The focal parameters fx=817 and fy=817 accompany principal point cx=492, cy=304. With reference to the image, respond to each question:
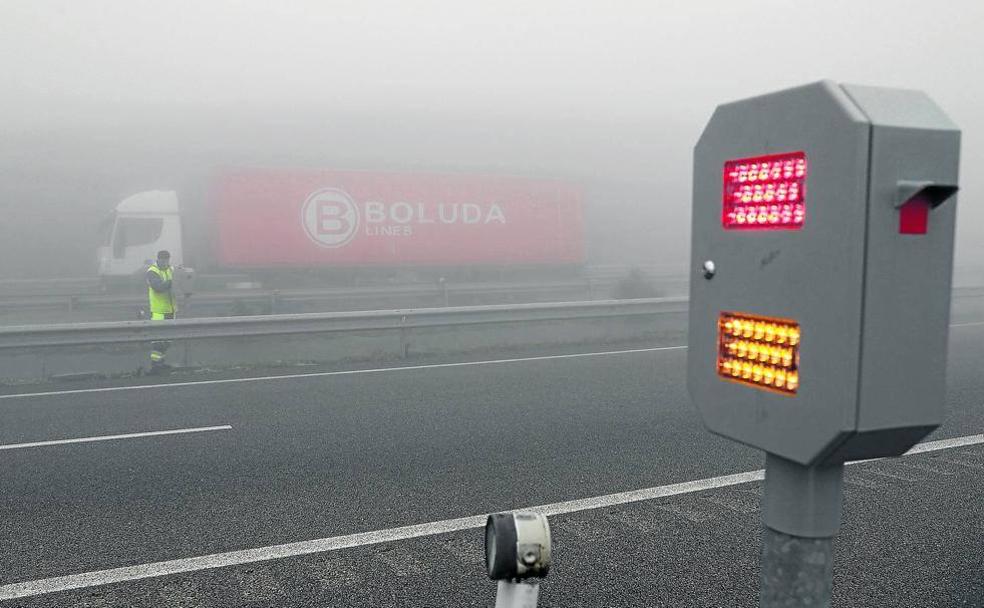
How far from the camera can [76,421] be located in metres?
7.48

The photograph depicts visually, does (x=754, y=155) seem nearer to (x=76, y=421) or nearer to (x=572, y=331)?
(x=76, y=421)

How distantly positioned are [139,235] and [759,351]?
23.5 m

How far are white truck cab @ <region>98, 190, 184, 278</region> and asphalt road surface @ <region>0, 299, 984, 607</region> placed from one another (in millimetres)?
14835

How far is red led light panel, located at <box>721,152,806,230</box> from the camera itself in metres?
1.47

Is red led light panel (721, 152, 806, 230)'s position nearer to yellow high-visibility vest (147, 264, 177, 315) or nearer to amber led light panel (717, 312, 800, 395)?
amber led light panel (717, 312, 800, 395)

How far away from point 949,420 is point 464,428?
4399 mm

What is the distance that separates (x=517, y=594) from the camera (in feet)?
5.45

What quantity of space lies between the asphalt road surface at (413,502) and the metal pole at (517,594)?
6.64ft

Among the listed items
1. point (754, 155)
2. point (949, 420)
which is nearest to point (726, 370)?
point (754, 155)

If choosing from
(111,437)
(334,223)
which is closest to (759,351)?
(111,437)

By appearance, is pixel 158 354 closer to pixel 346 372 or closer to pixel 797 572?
pixel 346 372

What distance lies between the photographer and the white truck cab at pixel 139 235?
2238 centimetres

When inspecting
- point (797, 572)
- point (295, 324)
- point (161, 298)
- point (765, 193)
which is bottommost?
point (295, 324)

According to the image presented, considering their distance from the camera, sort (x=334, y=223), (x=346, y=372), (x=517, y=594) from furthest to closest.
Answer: (x=334, y=223)
(x=346, y=372)
(x=517, y=594)
